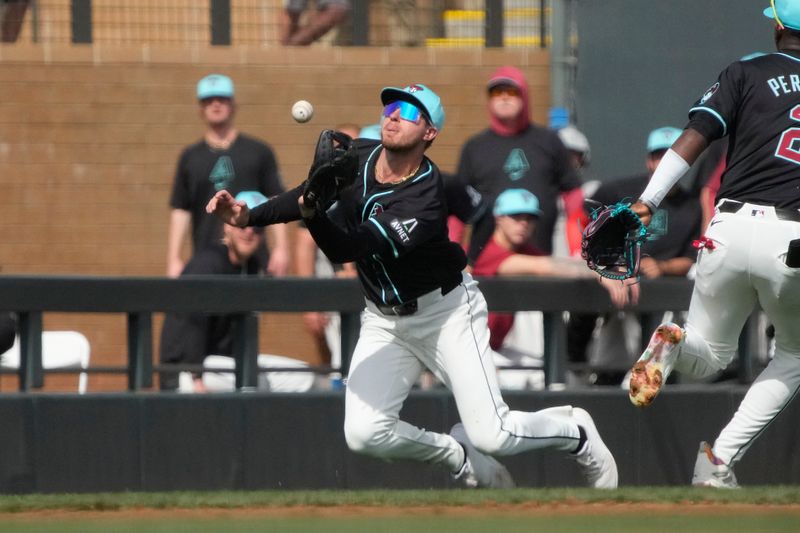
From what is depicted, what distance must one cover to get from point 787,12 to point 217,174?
12.4 feet

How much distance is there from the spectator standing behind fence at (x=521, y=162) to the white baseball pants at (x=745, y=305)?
223cm

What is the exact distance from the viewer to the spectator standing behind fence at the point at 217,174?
8.91 meters

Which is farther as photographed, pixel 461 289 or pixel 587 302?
pixel 587 302

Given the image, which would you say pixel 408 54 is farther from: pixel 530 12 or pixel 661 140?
pixel 661 140

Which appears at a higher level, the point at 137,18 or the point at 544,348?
the point at 137,18

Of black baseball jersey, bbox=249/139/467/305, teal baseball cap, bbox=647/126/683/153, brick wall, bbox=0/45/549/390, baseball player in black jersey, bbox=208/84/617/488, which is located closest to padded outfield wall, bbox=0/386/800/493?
baseball player in black jersey, bbox=208/84/617/488

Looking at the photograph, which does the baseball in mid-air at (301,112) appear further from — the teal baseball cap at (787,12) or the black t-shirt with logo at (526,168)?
the black t-shirt with logo at (526,168)

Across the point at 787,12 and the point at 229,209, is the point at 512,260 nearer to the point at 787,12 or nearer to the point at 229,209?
the point at 787,12

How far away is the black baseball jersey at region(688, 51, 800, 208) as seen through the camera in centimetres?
638

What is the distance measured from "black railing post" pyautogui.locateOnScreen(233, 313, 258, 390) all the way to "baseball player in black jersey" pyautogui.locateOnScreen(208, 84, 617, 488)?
1.25 m

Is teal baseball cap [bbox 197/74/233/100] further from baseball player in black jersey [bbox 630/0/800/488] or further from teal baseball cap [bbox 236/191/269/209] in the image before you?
baseball player in black jersey [bbox 630/0/800/488]

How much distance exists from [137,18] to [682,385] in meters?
5.31

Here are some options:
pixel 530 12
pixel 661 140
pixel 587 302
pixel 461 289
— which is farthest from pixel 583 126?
pixel 461 289

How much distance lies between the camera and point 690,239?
28.3 feet
